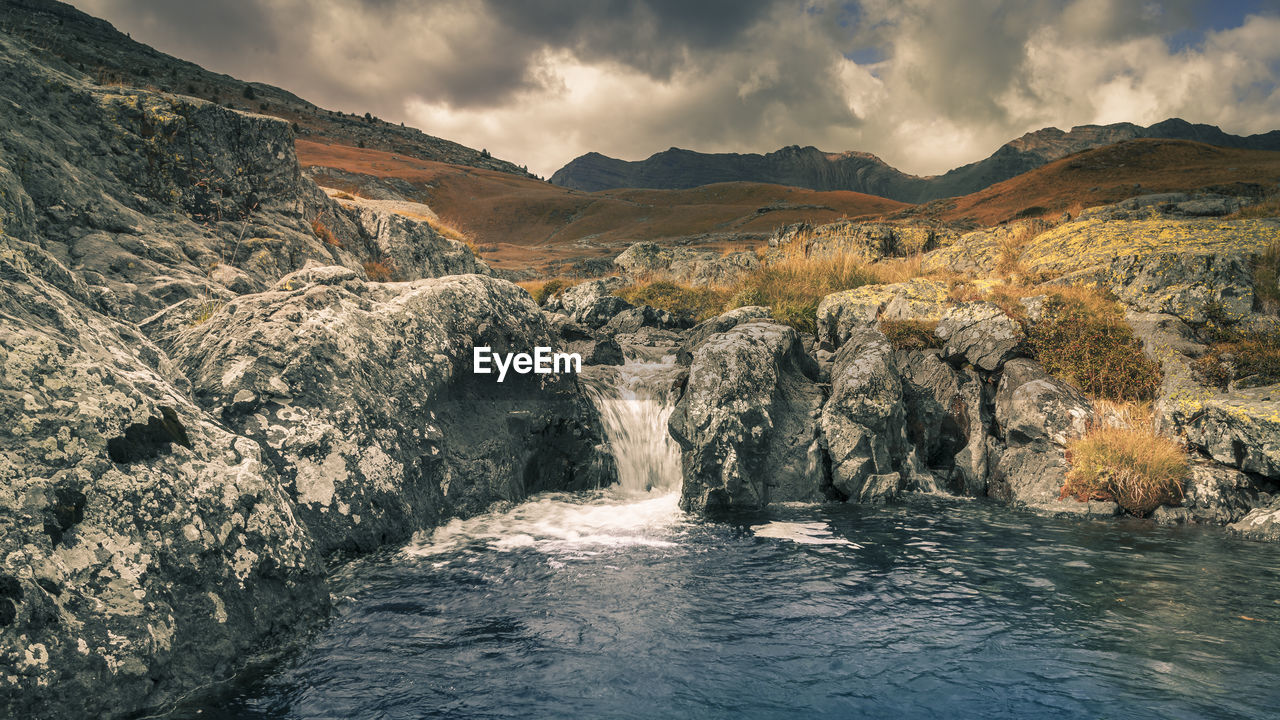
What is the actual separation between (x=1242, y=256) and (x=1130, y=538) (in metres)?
9.71

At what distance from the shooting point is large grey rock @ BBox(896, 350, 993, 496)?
12.4 metres

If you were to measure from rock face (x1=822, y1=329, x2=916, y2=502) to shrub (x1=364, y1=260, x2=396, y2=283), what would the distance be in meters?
12.6

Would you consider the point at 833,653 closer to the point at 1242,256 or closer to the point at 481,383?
the point at 481,383

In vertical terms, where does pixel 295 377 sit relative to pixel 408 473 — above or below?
above

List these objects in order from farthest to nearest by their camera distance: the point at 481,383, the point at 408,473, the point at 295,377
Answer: the point at 481,383, the point at 408,473, the point at 295,377

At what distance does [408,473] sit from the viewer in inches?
349

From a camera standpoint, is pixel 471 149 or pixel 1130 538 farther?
pixel 471 149

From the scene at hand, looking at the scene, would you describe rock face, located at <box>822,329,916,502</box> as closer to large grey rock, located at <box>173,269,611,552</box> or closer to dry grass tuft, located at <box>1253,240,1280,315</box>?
large grey rock, located at <box>173,269,611,552</box>

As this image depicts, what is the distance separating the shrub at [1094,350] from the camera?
12.1 m

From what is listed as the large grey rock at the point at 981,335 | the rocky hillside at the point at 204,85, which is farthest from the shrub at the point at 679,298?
the rocky hillside at the point at 204,85

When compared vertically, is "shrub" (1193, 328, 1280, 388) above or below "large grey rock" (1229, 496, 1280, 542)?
above

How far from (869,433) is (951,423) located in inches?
93.7

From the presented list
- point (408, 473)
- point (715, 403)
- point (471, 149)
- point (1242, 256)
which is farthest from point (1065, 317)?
point (471, 149)

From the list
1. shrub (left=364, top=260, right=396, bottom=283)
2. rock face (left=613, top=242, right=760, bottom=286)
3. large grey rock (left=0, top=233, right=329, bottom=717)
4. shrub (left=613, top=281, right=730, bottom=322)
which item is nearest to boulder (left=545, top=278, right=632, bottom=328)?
shrub (left=613, top=281, right=730, bottom=322)
